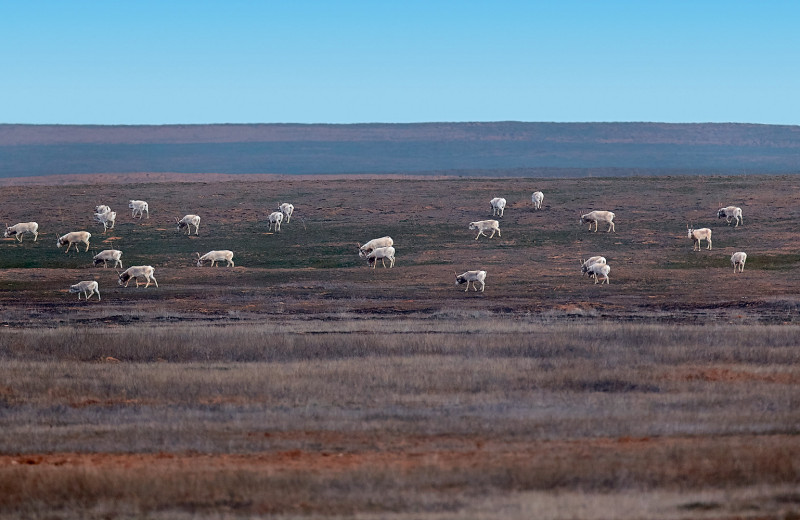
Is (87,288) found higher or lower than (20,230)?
lower

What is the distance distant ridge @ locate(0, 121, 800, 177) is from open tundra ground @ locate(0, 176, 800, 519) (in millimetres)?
132514

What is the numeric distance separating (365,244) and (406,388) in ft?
98.7

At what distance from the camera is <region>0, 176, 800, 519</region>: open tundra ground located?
11.2 meters

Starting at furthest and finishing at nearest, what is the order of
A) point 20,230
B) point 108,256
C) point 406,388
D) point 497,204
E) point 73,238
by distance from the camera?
point 497,204
point 20,230
point 73,238
point 108,256
point 406,388

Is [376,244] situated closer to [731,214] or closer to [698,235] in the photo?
[698,235]

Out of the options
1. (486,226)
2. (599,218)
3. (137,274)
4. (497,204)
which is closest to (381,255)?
(486,226)

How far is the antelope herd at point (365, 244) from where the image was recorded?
124 ft

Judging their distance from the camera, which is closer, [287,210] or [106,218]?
[106,218]

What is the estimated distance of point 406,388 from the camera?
56.7 ft

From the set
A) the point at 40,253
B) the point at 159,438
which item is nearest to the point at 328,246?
the point at 40,253

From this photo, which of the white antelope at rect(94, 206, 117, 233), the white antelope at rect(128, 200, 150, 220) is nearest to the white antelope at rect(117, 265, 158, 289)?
the white antelope at rect(94, 206, 117, 233)

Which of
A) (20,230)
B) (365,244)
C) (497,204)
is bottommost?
(20,230)

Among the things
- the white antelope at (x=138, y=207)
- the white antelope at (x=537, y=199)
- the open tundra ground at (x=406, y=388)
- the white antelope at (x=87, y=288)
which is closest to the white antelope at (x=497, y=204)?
the white antelope at (x=537, y=199)

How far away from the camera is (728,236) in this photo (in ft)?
160
